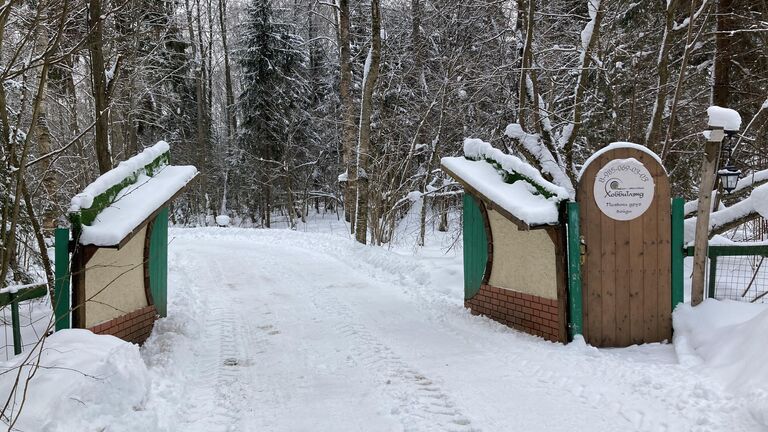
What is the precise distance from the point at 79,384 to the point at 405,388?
2362 mm

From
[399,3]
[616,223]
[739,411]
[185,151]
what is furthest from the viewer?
[185,151]

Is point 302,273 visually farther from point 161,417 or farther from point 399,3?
point 399,3

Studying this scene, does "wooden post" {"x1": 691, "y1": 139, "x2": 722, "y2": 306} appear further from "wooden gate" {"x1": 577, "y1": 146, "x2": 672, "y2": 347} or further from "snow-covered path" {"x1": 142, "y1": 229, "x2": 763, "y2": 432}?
"snow-covered path" {"x1": 142, "y1": 229, "x2": 763, "y2": 432}

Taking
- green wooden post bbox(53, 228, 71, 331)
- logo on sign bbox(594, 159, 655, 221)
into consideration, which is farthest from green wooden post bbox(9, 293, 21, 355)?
logo on sign bbox(594, 159, 655, 221)

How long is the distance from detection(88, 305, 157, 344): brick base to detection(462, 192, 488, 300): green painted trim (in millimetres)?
3905

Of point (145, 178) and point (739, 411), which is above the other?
point (145, 178)

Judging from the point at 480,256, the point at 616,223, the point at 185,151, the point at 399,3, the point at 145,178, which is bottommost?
the point at 480,256

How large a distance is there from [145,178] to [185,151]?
26.8m

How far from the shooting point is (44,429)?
299 cm

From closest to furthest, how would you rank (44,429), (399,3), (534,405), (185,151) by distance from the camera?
(44,429) → (534,405) → (399,3) → (185,151)

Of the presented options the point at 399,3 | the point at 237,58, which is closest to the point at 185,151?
the point at 237,58

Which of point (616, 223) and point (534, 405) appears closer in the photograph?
point (534, 405)

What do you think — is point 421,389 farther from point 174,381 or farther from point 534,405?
point 174,381

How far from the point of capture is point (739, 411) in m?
3.71
